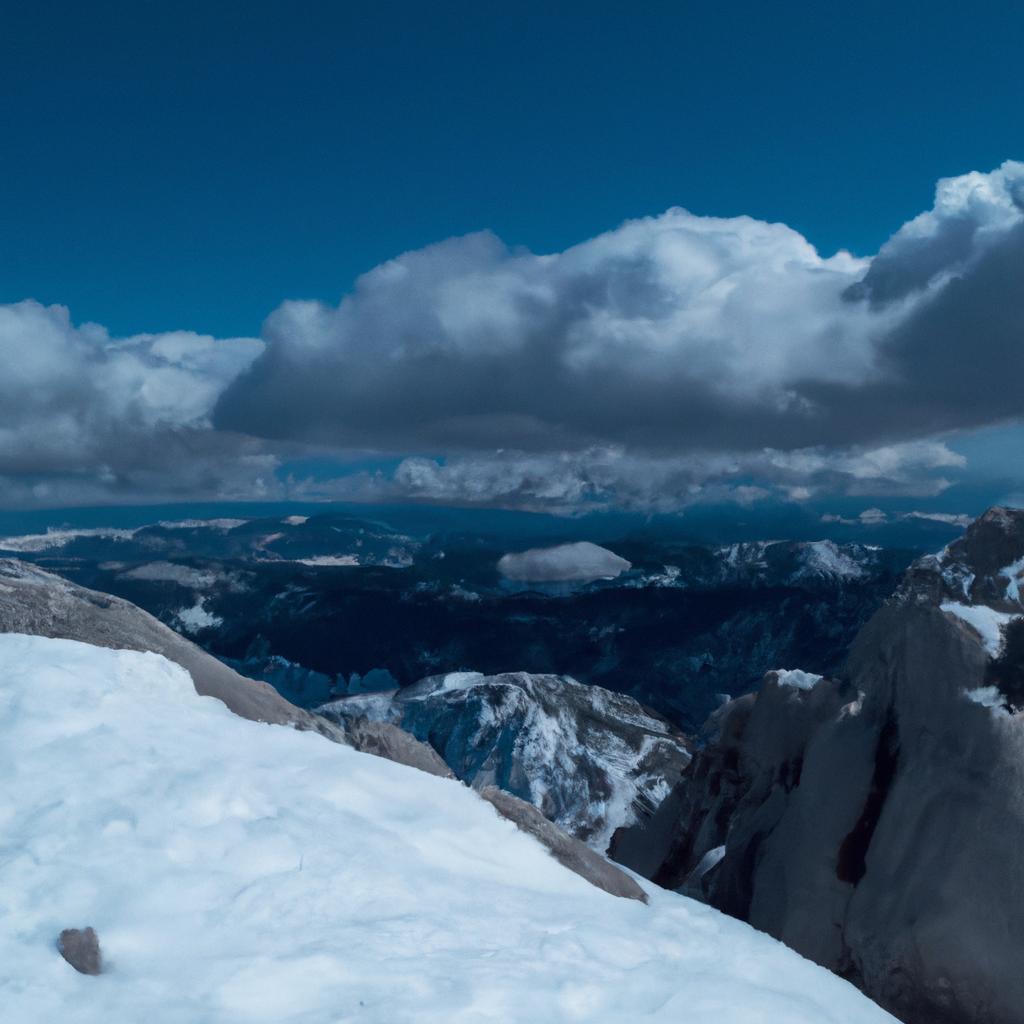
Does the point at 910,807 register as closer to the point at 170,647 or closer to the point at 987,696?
the point at 987,696

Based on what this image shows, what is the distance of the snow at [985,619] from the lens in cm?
2586

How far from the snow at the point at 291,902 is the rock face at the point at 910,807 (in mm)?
5576

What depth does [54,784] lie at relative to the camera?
15047 mm

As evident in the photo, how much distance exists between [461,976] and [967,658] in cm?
1963

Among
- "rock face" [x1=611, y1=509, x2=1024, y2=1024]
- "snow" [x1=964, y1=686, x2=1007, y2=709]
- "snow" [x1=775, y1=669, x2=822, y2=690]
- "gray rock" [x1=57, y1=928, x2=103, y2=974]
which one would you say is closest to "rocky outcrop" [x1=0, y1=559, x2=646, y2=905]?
"rock face" [x1=611, y1=509, x2=1024, y2=1024]

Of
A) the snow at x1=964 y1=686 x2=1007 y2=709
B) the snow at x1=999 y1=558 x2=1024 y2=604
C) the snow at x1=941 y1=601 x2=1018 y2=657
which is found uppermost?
the snow at x1=999 y1=558 x2=1024 y2=604

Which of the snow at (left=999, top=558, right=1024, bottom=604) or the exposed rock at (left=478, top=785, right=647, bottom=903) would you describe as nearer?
the exposed rock at (left=478, top=785, right=647, bottom=903)

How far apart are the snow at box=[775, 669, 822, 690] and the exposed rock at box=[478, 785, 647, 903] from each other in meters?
16.7

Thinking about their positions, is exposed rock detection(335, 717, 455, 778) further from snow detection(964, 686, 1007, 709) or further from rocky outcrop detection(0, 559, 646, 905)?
snow detection(964, 686, 1007, 709)

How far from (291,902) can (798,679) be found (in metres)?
26.7

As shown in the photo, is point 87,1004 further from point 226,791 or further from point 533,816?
point 533,816

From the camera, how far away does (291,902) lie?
44.1ft

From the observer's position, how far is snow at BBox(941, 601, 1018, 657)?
2586cm

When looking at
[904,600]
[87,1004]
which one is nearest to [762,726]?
[904,600]
